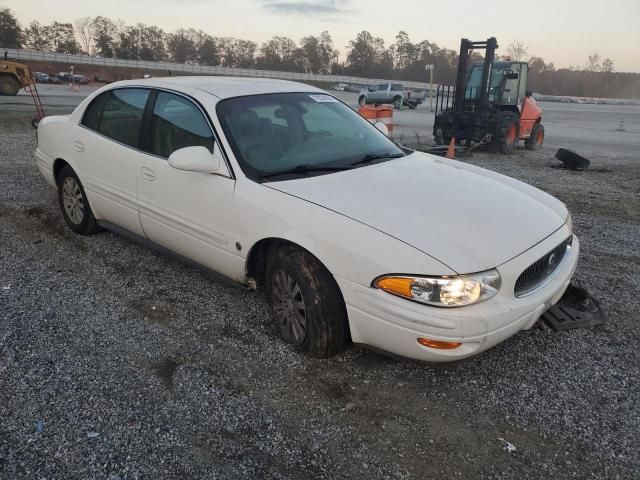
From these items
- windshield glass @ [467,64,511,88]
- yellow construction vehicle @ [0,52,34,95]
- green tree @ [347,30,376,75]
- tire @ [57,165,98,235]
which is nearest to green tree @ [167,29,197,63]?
green tree @ [347,30,376,75]

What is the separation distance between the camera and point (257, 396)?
2777 millimetres

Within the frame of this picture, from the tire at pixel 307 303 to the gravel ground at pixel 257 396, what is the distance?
145mm

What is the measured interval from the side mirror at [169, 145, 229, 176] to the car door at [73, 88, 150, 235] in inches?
30.5

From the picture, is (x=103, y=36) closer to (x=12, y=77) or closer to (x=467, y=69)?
(x=12, y=77)

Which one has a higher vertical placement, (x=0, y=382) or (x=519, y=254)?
(x=519, y=254)

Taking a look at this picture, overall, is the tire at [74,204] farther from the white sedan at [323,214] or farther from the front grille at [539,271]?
the front grille at [539,271]

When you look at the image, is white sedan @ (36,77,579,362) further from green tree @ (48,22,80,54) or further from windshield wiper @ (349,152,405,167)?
green tree @ (48,22,80,54)

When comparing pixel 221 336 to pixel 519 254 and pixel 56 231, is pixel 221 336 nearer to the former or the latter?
pixel 519 254

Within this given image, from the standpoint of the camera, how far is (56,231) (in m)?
5.22

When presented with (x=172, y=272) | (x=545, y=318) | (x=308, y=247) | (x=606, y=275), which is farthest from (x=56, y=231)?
(x=606, y=275)

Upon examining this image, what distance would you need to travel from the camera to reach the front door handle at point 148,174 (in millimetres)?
3804

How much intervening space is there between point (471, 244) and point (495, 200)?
0.69 meters

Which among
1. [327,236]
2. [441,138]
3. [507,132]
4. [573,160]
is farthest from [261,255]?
[441,138]

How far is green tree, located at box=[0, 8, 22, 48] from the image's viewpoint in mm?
77981
